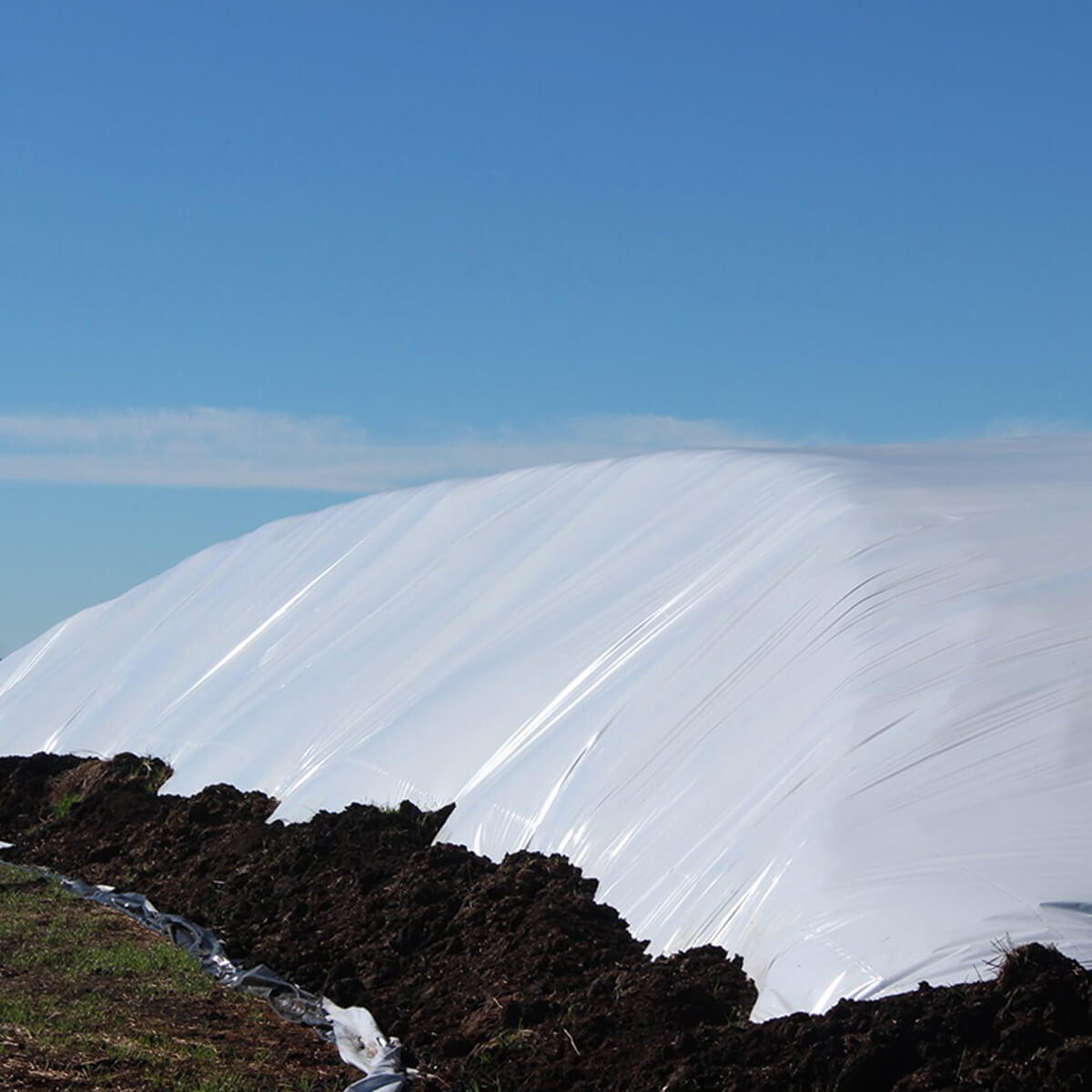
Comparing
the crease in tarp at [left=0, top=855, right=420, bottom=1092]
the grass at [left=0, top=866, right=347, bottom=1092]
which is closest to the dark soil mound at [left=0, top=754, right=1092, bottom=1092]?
the crease in tarp at [left=0, top=855, right=420, bottom=1092]

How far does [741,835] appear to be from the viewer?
5.23m

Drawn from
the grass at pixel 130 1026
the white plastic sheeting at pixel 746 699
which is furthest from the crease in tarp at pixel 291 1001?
the white plastic sheeting at pixel 746 699

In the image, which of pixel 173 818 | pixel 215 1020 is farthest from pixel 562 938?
pixel 173 818

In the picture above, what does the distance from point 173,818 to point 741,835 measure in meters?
5.22

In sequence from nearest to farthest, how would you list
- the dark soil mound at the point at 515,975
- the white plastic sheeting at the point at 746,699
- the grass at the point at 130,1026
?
the dark soil mound at the point at 515,975, the white plastic sheeting at the point at 746,699, the grass at the point at 130,1026

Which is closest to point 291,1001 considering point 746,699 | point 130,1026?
point 130,1026

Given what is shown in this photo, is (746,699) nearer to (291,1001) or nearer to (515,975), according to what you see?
(515,975)

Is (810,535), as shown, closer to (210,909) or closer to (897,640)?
(897,640)

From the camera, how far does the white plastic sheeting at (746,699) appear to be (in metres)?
4.58

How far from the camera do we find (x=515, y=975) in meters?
5.35

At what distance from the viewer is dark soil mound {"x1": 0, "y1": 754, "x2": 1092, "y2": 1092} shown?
370 centimetres

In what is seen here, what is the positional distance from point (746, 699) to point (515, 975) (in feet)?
5.20

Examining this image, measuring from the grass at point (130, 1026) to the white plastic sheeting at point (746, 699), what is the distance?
1.37m

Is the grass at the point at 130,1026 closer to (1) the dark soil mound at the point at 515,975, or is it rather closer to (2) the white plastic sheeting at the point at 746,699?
(1) the dark soil mound at the point at 515,975
